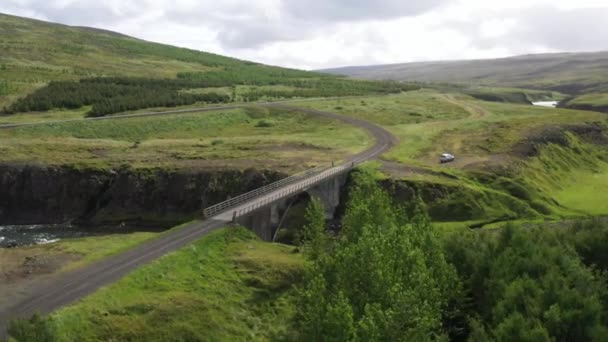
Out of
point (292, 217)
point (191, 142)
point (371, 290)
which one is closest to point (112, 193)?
point (191, 142)

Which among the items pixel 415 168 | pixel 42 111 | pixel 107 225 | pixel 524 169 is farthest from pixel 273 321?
pixel 42 111

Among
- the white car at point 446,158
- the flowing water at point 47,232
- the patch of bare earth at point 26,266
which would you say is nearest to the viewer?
the patch of bare earth at point 26,266

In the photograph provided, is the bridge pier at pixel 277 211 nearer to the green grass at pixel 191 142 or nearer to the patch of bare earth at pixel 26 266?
the green grass at pixel 191 142

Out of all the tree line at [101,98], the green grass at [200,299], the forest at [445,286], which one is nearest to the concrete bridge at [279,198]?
the green grass at [200,299]

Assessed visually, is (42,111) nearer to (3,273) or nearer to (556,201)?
(3,273)

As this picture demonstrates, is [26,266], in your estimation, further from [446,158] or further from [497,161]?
[497,161]

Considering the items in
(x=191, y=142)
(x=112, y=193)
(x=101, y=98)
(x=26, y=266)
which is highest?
(x=101, y=98)

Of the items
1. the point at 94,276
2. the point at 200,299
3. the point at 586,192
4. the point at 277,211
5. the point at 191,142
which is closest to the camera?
the point at 94,276
